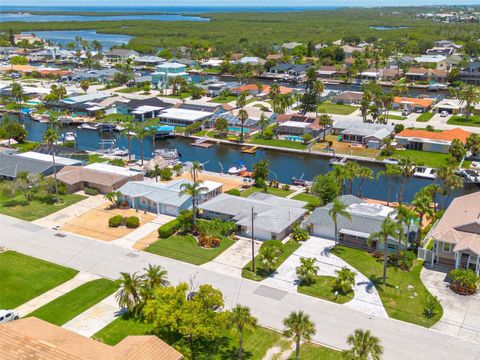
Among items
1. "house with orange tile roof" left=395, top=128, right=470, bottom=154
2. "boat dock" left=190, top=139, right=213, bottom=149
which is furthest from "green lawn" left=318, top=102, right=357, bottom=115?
"boat dock" left=190, top=139, right=213, bottom=149

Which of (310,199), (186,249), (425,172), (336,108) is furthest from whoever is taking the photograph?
(336,108)

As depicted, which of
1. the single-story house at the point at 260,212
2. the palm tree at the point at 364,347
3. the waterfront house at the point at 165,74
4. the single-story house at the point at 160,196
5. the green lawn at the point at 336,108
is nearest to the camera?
the palm tree at the point at 364,347

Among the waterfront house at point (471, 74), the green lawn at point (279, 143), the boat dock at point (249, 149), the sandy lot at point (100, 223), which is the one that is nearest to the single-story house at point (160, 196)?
the sandy lot at point (100, 223)

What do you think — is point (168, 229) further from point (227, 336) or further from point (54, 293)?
point (227, 336)

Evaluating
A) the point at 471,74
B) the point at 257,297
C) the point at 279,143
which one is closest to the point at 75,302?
the point at 257,297

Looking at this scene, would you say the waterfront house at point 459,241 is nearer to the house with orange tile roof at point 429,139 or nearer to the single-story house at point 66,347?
the single-story house at point 66,347

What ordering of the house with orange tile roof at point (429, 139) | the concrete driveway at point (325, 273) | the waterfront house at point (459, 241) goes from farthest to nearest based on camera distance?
the house with orange tile roof at point (429, 139), the waterfront house at point (459, 241), the concrete driveway at point (325, 273)
